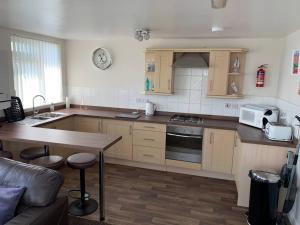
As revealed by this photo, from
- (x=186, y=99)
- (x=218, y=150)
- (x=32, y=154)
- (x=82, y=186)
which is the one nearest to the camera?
(x=82, y=186)

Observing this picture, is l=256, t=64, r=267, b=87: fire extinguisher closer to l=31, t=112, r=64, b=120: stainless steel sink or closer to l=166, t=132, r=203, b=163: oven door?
l=166, t=132, r=203, b=163: oven door

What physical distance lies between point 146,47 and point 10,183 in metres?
3.10

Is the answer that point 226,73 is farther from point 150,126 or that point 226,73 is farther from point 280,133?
point 150,126

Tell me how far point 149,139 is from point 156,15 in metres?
2.07

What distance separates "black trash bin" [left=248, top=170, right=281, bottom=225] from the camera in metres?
2.43

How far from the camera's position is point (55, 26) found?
3.16m

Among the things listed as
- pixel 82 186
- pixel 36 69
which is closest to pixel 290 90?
pixel 82 186

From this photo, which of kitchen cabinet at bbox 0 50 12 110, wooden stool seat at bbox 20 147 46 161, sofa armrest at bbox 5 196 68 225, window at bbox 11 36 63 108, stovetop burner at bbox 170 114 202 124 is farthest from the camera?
stovetop burner at bbox 170 114 202 124

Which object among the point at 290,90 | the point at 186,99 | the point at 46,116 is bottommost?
the point at 46,116

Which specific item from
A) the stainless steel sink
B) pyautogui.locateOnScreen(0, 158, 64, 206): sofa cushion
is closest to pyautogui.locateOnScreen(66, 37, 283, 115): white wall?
the stainless steel sink

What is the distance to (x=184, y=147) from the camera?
3748 millimetres

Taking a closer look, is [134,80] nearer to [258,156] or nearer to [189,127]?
[189,127]

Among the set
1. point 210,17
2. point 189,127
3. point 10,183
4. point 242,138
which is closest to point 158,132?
point 189,127

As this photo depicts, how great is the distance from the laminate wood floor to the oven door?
1.01 ft
